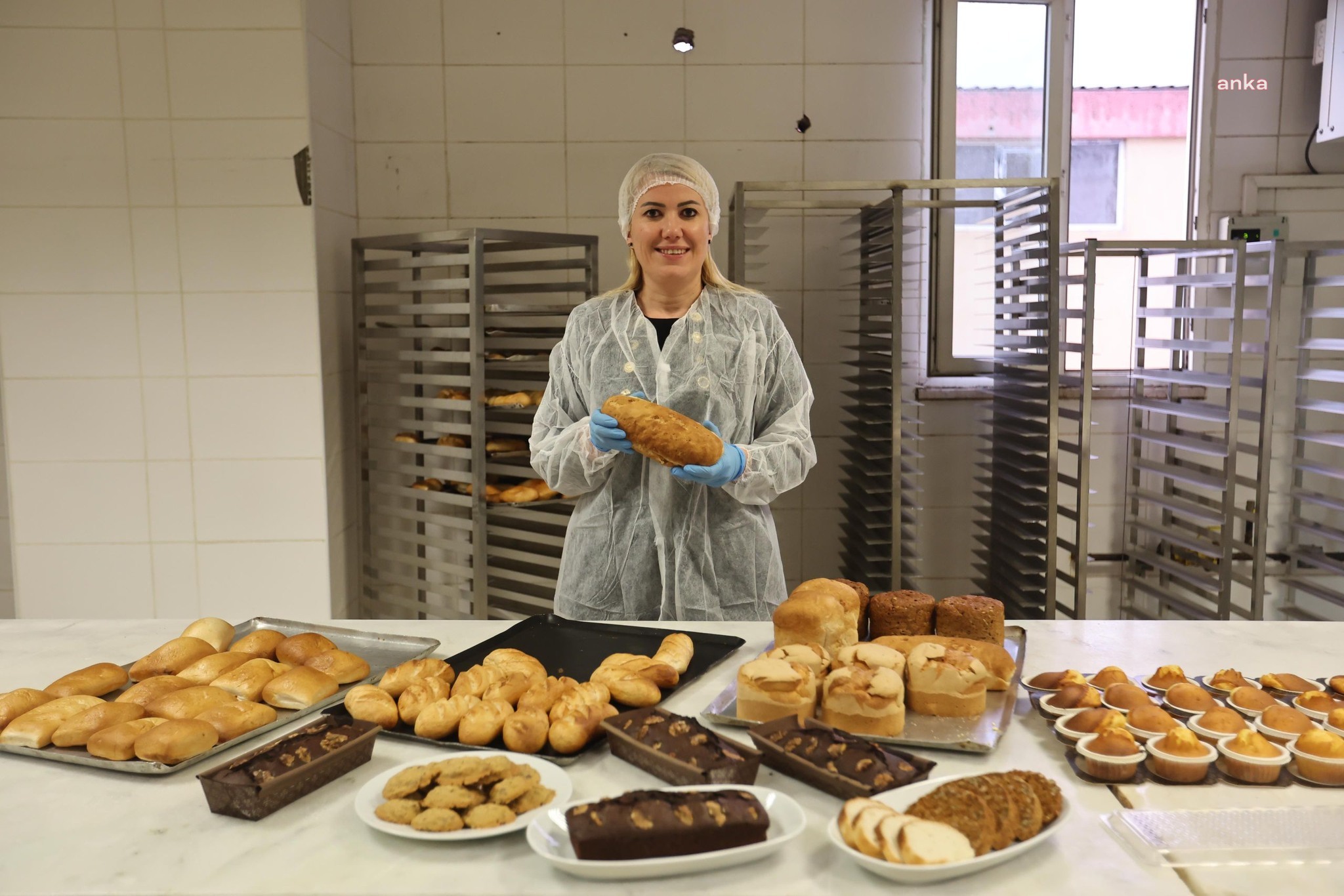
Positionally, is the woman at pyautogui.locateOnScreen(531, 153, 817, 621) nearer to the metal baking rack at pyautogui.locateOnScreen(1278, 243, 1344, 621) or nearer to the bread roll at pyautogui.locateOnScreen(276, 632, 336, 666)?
the bread roll at pyautogui.locateOnScreen(276, 632, 336, 666)

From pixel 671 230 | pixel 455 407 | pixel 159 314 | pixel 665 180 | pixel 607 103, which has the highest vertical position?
pixel 607 103

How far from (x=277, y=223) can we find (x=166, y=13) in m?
0.70

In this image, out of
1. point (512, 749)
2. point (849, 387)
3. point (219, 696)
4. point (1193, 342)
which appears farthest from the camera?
point (849, 387)

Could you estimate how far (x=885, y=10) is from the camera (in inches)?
139

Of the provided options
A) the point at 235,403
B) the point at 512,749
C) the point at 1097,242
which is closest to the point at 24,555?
the point at 235,403

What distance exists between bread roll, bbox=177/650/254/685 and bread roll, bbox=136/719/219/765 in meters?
0.19

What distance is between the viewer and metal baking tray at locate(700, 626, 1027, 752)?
1.14 m

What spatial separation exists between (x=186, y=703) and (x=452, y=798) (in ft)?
1.54

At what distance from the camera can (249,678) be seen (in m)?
1.35

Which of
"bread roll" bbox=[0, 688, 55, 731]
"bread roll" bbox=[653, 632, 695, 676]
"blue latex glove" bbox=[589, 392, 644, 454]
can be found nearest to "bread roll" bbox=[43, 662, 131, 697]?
"bread roll" bbox=[0, 688, 55, 731]

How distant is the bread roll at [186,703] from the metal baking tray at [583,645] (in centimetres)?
33

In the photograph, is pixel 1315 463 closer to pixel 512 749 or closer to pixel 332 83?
pixel 512 749

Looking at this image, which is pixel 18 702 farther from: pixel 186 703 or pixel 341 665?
pixel 341 665

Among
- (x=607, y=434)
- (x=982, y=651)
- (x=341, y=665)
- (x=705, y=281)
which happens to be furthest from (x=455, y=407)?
(x=982, y=651)
